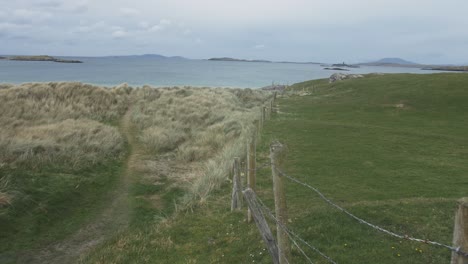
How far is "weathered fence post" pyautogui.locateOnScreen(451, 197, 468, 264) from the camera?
3.31m

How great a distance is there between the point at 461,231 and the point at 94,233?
11.4 m

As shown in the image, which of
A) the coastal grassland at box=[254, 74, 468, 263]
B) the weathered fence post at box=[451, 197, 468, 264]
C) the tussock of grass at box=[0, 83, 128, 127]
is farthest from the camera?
the tussock of grass at box=[0, 83, 128, 127]

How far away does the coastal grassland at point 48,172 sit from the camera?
1205 cm

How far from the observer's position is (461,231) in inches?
132

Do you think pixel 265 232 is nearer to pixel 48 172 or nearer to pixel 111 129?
pixel 48 172

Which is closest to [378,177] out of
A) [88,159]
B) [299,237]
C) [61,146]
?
[299,237]

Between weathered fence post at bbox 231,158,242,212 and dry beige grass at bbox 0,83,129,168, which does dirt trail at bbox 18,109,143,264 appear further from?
weathered fence post at bbox 231,158,242,212

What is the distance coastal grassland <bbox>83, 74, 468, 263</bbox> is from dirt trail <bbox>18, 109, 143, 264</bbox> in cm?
109

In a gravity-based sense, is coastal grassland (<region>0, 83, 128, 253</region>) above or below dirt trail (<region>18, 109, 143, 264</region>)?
above

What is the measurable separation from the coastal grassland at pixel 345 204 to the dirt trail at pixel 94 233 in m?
1.09

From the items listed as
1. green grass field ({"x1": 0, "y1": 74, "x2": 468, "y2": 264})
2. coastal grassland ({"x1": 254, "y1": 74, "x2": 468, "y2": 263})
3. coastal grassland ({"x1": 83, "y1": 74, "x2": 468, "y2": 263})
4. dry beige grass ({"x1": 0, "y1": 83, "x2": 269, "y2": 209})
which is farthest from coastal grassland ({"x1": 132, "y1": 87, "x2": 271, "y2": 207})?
coastal grassland ({"x1": 254, "y1": 74, "x2": 468, "y2": 263})

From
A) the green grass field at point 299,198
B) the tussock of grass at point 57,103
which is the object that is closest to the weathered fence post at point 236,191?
the green grass field at point 299,198

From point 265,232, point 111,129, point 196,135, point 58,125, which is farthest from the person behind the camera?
point 196,135

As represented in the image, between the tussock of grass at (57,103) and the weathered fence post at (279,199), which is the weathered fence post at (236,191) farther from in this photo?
the tussock of grass at (57,103)
